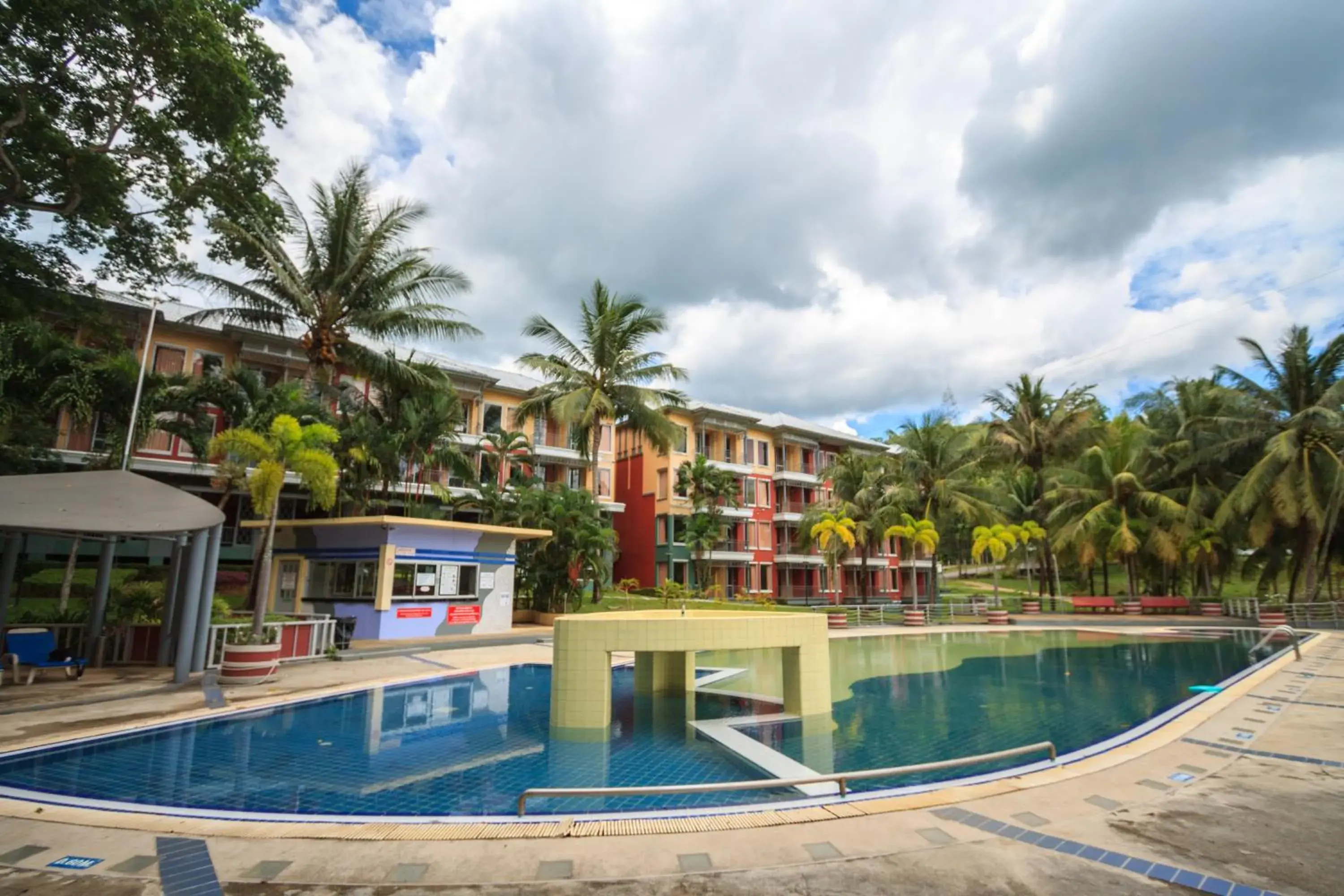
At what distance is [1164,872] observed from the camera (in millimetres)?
4438

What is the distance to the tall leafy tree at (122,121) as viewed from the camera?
39.8ft

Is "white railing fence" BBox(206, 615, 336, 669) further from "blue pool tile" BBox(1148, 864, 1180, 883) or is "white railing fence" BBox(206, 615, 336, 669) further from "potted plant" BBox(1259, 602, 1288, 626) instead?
"potted plant" BBox(1259, 602, 1288, 626)

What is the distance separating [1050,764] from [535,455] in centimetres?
2985

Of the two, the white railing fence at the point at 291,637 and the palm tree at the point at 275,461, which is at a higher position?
the palm tree at the point at 275,461

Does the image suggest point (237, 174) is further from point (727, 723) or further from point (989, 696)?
point (989, 696)

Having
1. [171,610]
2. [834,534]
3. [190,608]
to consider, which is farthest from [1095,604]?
[171,610]

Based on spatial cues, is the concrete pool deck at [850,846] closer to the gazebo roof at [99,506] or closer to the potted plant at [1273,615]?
the gazebo roof at [99,506]

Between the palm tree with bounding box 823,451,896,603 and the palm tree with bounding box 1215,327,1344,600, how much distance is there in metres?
14.0

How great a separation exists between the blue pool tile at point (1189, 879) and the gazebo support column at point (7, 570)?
17098 mm

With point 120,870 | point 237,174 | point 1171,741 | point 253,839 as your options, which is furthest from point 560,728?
point 237,174

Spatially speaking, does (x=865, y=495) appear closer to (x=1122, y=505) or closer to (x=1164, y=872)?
(x=1122, y=505)

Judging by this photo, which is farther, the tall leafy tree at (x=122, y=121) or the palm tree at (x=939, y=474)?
the palm tree at (x=939, y=474)

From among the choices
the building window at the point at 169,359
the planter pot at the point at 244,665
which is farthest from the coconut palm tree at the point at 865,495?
the building window at the point at 169,359

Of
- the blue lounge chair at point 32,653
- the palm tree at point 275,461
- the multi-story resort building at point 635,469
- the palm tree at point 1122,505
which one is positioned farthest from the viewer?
the palm tree at point 1122,505
